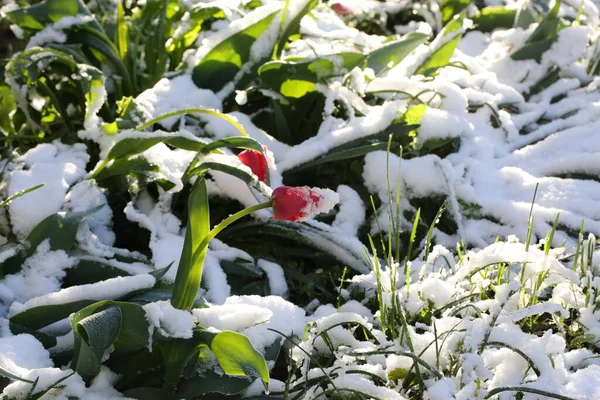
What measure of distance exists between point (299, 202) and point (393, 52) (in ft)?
3.57

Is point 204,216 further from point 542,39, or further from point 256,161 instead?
point 542,39

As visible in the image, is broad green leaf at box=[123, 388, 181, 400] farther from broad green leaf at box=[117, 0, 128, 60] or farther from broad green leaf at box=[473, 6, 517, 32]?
broad green leaf at box=[473, 6, 517, 32]

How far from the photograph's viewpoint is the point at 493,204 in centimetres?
148

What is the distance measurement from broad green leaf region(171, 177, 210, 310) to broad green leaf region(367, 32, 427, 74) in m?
1.01

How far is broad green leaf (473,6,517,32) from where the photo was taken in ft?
8.60

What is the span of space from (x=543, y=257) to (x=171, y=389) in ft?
1.87

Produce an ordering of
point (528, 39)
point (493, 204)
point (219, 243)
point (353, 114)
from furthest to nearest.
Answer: point (528, 39)
point (353, 114)
point (493, 204)
point (219, 243)

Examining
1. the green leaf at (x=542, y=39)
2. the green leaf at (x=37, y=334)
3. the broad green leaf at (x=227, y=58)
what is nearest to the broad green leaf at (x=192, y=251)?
the green leaf at (x=37, y=334)

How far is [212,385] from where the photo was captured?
89 centimetres

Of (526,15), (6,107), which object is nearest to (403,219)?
(6,107)

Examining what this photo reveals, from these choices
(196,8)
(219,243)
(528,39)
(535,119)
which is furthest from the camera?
(528,39)

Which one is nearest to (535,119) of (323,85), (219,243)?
(323,85)

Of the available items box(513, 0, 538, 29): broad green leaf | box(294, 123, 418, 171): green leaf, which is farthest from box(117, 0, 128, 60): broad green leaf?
box(513, 0, 538, 29): broad green leaf

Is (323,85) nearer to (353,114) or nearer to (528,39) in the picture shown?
(353,114)
